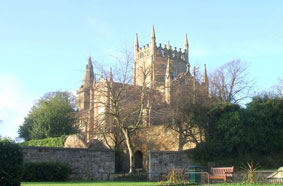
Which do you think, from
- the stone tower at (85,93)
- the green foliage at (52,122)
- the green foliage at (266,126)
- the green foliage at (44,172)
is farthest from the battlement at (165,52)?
the green foliage at (44,172)

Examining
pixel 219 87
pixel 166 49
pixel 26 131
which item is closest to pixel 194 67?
pixel 219 87

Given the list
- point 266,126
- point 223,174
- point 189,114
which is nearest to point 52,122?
point 189,114

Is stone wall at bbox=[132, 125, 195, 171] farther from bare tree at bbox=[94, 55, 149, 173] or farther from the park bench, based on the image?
the park bench

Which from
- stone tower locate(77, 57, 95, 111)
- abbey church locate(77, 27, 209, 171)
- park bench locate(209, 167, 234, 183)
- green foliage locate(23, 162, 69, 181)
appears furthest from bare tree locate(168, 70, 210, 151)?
green foliage locate(23, 162, 69, 181)

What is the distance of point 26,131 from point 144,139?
25.5 metres

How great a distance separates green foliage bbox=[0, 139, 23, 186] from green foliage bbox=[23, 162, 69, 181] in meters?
8.96

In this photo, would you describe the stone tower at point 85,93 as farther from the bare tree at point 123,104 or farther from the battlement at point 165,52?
the battlement at point 165,52

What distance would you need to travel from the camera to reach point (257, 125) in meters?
27.6

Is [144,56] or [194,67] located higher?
[144,56]

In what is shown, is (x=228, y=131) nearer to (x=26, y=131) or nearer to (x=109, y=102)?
(x=109, y=102)

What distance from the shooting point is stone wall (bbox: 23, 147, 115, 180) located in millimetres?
24812

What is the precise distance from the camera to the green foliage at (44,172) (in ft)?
73.9

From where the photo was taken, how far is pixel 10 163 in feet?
44.4

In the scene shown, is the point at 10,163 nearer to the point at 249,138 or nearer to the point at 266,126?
the point at 249,138
